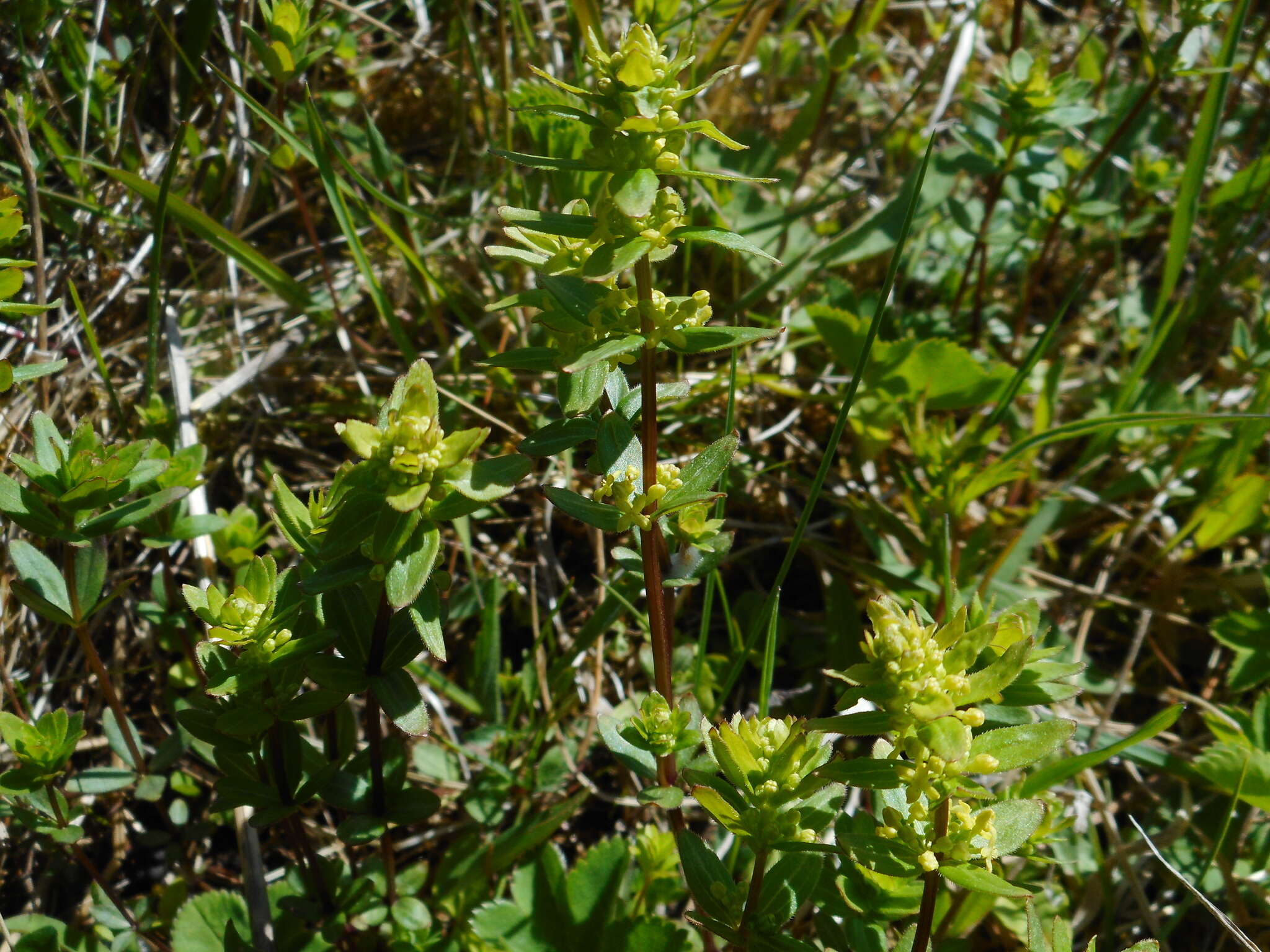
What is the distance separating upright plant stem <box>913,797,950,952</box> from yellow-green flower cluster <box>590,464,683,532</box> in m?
0.67

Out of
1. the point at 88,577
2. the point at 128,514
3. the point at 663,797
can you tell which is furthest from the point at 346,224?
the point at 663,797

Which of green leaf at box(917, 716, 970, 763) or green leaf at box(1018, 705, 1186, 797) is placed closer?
green leaf at box(917, 716, 970, 763)

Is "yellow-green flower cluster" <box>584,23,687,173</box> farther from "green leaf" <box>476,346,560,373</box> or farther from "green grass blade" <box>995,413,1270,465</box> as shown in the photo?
"green grass blade" <box>995,413,1270,465</box>

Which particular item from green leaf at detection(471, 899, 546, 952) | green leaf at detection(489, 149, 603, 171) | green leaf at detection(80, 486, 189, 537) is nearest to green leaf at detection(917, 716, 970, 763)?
green leaf at detection(489, 149, 603, 171)

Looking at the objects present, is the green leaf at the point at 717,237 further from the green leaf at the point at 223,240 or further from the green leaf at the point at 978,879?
the green leaf at the point at 223,240

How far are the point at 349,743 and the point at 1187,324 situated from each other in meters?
2.87

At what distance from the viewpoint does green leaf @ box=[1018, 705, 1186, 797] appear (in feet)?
6.65

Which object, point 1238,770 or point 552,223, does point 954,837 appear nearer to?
point 552,223

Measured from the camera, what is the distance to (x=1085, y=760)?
2.08 metres

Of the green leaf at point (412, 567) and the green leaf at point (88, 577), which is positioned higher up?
the green leaf at point (412, 567)

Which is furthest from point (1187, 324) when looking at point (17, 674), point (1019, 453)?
point (17, 674)

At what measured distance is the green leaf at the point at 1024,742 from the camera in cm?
161

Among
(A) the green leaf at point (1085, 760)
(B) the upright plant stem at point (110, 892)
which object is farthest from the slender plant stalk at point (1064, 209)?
(B) the upright plant stem at point (110, 892)

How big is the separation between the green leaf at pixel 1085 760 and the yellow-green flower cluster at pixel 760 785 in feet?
2.22
